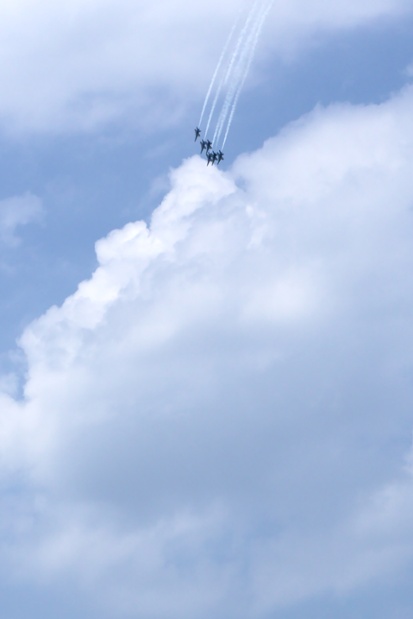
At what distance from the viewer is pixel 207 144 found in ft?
348
